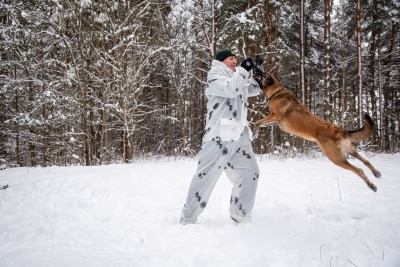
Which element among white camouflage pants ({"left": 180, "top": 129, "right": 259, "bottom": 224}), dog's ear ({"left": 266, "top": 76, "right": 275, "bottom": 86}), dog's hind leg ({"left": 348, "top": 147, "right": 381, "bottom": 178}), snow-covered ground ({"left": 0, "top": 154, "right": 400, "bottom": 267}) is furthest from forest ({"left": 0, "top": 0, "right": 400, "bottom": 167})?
white camouflage pants ({"left": 180, "top": 129, "right": 259, "bottom": 224})

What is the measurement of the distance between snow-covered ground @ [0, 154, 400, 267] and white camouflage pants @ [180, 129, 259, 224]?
6.6 inches

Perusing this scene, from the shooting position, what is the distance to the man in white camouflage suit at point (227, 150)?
2545mm

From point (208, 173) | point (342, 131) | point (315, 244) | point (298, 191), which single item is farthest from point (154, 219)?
point (342, 131)

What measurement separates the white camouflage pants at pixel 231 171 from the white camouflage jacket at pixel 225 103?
13 cm

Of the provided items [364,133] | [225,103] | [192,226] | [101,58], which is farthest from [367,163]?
[101,58]

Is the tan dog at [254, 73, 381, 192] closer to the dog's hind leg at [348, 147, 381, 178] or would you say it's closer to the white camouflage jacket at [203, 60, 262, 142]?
the dog's hind leg at [348, 147, 381, 178]

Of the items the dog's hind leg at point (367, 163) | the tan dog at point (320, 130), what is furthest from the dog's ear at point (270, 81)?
the dog's hind leg at point (367, 163)

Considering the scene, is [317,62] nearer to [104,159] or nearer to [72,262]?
[104,159]

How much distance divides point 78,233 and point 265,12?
11646 mm

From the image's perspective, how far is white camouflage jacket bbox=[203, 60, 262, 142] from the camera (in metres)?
2.48

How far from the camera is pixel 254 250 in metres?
1.96

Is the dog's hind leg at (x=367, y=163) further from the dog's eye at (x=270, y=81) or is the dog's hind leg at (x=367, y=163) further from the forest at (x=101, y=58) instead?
the forest at (x=101, y=58)

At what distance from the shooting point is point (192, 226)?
252 centimetres

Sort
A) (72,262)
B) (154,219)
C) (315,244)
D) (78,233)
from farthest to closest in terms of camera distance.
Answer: (154,219), (78,233), (315,244), (72,262)
